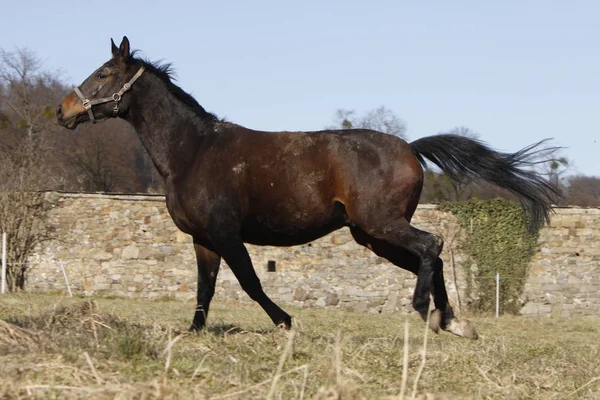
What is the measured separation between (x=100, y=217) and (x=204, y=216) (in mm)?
14498

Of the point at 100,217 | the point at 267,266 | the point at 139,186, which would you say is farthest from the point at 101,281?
the point at 139,186

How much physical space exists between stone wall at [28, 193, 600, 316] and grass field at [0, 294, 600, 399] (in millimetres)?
13733

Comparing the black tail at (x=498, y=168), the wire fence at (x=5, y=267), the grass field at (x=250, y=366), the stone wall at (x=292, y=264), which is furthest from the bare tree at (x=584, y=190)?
the grass field at (x=250, y=366)

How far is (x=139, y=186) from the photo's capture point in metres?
52.2

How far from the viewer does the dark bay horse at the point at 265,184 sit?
738 cm

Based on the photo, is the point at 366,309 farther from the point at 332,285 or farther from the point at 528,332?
the point at 528,332

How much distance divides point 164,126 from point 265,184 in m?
1.13

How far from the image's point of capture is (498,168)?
8297 millimetres

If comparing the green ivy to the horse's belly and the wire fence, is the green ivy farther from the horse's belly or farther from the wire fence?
the horse's belly

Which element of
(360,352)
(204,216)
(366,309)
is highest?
(204,216)

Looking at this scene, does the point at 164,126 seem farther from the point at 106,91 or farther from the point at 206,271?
the point at 206,271

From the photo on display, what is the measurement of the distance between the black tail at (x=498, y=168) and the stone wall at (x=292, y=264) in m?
12.8

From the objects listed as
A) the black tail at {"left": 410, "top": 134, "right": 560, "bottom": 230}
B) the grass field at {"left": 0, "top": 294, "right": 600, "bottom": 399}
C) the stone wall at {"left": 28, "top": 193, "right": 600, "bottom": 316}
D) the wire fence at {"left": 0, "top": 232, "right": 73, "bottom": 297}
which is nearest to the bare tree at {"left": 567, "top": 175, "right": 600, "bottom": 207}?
the stone wall at {"left": 28, "top": 193, "right": 600, "bottom": 316}

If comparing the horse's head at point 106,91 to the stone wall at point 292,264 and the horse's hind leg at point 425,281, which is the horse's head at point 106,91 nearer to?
the horse's hind leg at point 425,281
